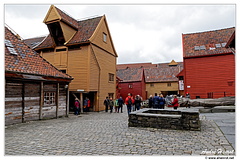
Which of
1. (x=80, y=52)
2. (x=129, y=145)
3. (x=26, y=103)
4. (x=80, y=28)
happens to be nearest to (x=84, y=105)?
(x=80, y=52)

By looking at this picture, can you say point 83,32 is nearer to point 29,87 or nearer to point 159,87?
point 29,87

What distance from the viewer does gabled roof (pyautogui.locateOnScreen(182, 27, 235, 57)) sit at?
21.1 m

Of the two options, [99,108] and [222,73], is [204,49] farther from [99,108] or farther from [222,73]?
[99,108]

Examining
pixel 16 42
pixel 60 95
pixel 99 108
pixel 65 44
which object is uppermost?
pixel 65 44

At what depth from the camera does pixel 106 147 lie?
5051mm

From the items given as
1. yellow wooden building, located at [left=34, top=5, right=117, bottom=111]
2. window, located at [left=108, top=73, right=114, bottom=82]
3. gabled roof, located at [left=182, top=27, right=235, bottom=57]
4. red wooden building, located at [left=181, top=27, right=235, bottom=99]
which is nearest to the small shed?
yellow wooden building, located at [left=34, top=5, right=117, bottom=111]

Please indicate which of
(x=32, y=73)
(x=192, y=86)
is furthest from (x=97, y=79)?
(x=192, y=86)

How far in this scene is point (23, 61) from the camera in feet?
34.8

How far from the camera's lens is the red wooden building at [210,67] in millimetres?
20078

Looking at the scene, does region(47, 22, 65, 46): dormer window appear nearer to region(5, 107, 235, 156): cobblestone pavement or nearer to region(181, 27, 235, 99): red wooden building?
region(5, 107, 235, 156): cobblestone pavement

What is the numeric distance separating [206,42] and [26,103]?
22.5 metres

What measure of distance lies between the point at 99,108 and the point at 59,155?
1379 centimetres

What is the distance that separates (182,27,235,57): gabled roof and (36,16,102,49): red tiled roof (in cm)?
1242

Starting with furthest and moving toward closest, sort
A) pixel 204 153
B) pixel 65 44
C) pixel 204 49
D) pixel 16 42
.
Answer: pixel 204 49 → pixel 65 44 → pixel 16 42 → pixel 204 153
